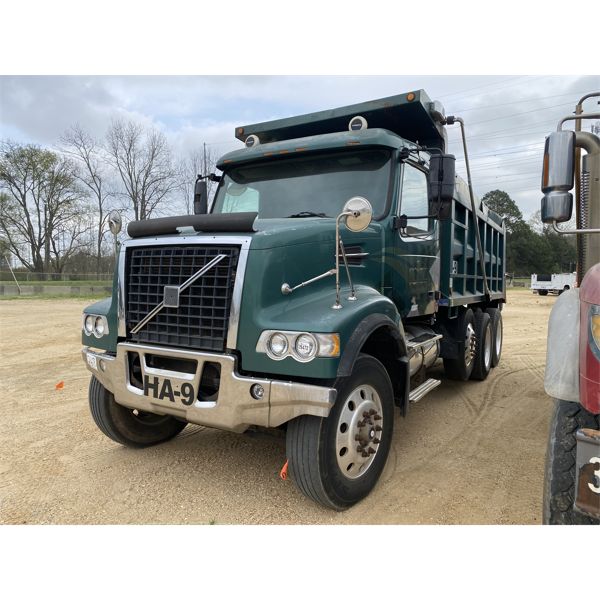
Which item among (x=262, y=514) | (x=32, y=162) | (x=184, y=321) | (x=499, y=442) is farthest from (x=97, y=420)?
(x=32, y=162)

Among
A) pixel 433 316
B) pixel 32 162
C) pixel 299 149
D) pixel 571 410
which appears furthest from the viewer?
pixel 32 162

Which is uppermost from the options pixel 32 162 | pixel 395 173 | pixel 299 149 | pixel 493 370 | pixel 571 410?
pixel 32 162

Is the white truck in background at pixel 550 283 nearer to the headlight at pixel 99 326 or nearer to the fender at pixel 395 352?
the fender at pixel 395 352

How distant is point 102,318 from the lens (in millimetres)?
3549

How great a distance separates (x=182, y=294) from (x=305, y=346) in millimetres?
981

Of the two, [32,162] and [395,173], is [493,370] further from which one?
[32,162]

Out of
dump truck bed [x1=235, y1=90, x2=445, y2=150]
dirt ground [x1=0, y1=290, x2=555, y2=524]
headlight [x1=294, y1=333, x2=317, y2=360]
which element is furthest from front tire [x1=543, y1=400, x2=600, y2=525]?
dump truck bed [x1=235, y1=90, x2=445, y2=150]

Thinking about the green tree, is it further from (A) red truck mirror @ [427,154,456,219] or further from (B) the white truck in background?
(A) red truck mirror @ [427,154,456,219]

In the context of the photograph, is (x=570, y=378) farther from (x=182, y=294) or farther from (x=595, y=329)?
(x=182, y=294)

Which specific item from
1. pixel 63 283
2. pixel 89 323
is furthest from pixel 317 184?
pixel 63 283

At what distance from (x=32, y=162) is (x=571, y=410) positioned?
31283mm

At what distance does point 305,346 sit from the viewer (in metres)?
2.70

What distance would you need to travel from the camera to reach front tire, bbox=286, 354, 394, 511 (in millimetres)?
2830

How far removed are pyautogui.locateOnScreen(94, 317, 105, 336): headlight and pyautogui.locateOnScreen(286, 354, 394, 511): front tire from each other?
5.55ft
